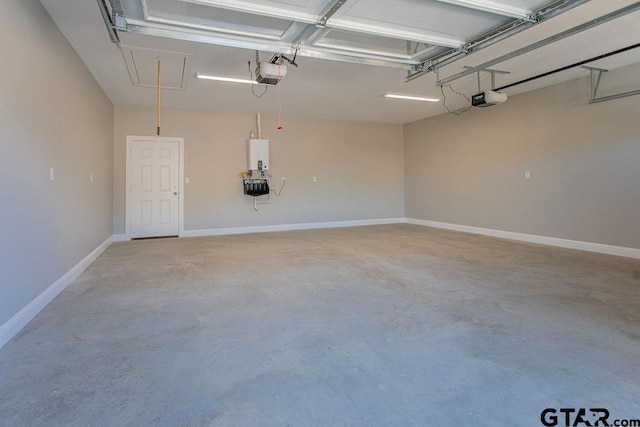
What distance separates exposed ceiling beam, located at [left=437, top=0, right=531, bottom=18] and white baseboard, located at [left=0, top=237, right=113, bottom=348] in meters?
3.87

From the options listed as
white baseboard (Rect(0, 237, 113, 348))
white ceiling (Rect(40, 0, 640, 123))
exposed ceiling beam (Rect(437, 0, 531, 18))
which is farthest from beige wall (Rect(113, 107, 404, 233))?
exposed ceiling beam (Rect(437, 0, 531, 18))

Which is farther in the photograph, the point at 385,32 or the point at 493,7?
the point at 385,32

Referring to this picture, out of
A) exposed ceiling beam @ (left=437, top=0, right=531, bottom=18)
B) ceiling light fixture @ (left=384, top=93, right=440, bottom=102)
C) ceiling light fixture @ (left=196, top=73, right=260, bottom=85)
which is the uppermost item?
ceiling light fixture @ (left=384, top=93, right=440, bottom=102)

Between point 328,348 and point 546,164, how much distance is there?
18.2ft

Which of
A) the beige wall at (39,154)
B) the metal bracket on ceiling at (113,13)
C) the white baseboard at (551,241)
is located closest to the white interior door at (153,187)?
the beige wall at (39,154)

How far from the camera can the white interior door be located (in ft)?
22.7

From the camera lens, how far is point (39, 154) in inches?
118

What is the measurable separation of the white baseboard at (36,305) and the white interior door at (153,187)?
2593mm

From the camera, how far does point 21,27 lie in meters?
2.67

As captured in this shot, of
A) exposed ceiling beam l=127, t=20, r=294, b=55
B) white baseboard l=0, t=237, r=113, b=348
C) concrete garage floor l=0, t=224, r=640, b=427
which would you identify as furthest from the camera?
exposed ceiling beam l=127, t=20, r=294, b=55

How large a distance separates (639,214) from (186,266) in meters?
6.12

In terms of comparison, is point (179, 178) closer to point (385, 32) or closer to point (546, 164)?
point (385, 32)

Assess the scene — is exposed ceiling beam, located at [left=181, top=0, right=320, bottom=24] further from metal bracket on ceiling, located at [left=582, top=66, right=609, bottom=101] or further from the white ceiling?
metal bracket on ceiling, located at [left=582, top=66, right=609, bottom=101]

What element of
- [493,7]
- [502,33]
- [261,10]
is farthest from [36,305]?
[502,33]
